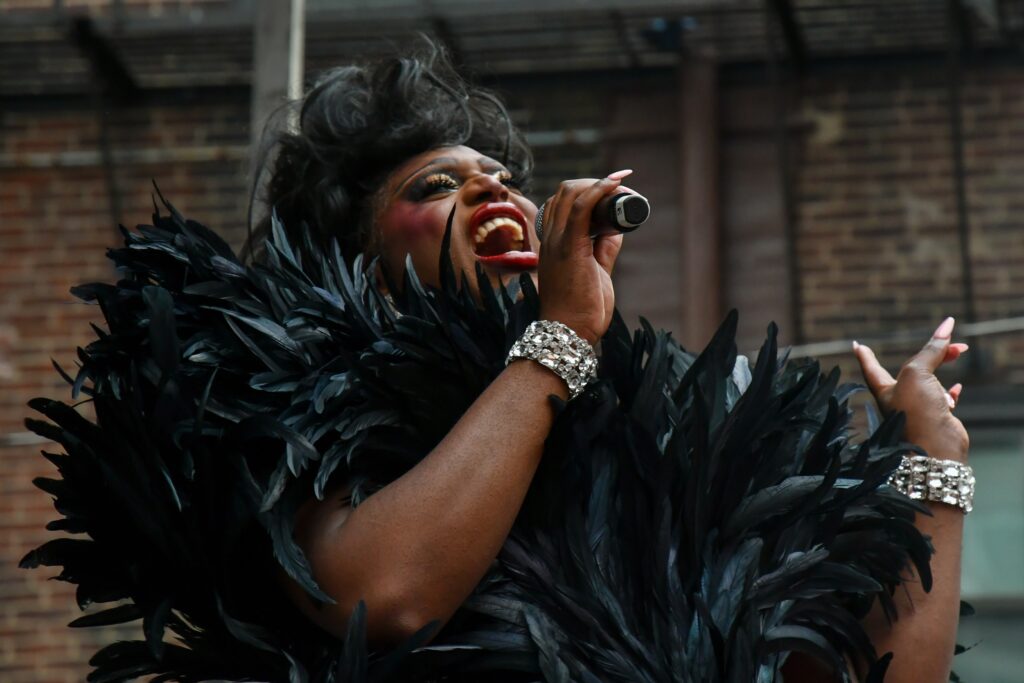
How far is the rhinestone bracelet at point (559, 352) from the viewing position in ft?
5.42

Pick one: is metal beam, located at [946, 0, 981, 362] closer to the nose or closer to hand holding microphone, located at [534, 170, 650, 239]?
the nose

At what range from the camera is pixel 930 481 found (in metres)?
1.87

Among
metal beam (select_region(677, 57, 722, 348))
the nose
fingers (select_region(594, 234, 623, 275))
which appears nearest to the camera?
fingers (select_region(594, 234, 623, 275))

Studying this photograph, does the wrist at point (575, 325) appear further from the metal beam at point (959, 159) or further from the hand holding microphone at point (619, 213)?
the metal beam at point (959, 159)

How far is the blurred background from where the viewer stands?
6.43 m

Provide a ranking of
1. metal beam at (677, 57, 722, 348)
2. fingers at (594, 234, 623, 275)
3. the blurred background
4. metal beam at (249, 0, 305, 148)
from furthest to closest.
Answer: metal beam at (677, 57, 722, 348)
the blurred background
metal beam at (249, 0, 305, 148)
fingers at (594, 234, 623, 275)

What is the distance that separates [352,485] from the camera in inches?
66.8

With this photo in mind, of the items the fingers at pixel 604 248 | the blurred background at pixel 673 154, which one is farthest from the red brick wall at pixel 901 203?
the fingers at pixel 604 248

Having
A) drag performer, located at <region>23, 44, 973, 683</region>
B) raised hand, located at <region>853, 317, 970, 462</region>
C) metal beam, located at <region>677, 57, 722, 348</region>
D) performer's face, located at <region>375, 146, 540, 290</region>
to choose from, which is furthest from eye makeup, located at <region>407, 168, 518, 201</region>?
metal beam, located at <region>677, 57, 722, 348</region>

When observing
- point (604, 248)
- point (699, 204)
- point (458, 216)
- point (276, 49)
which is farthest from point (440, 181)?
point (699, 204)

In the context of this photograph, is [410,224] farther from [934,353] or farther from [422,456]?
[934,353]

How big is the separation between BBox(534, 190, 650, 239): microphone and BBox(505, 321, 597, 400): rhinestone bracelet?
0.36 feet

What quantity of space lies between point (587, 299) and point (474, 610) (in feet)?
1.13

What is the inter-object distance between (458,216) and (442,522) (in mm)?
599
